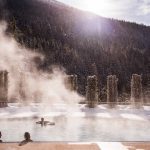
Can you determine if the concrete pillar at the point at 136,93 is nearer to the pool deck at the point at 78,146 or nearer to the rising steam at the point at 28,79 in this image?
the rising steam at the point at 28,79

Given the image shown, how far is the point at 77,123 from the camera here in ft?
65.5

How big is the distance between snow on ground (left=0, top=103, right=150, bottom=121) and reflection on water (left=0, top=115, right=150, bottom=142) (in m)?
0.84

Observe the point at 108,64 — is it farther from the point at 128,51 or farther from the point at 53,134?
the point at 53,134

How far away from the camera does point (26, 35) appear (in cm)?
7356

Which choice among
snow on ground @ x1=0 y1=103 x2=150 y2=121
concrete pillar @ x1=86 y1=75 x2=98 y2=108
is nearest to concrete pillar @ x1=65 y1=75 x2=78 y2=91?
concrete pillar @ x1=86 y1=75 x2=98 y2=108

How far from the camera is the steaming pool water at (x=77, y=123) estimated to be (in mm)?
16703

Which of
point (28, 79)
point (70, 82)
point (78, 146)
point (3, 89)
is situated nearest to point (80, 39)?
Result: point (28, 79)

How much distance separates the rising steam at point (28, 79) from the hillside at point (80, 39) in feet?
5.84

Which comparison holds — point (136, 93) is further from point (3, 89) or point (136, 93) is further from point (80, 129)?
point (3, 89)

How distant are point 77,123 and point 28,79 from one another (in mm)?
23483

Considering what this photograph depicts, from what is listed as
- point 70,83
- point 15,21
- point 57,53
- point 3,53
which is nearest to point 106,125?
point 70,83

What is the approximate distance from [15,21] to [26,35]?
8.89 meters

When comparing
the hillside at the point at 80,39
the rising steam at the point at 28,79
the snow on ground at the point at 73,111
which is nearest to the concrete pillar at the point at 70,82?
the rising steam at the point at 28,79

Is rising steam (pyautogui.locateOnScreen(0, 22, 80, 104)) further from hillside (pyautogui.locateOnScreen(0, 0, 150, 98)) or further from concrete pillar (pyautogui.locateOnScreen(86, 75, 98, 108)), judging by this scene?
hillside (pyautogui.locateOnScreen(0, 0, 150, 98))
